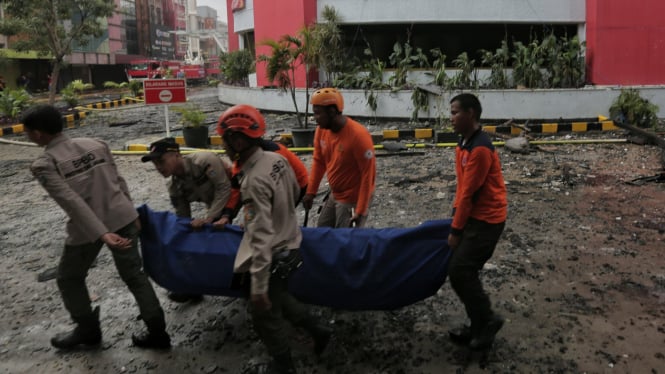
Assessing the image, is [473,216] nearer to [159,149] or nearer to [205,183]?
[205,183]

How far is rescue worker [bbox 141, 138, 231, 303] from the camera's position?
3.39 metres

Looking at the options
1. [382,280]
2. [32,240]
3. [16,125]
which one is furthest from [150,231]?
[16,125]

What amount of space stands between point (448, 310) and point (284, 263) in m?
1.57

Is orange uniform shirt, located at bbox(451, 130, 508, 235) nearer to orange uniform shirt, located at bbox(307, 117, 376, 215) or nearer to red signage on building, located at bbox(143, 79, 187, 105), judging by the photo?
orange uniform shirt, located at bbox(307, 117, 376, 215)

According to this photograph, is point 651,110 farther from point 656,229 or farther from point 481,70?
point 656,229

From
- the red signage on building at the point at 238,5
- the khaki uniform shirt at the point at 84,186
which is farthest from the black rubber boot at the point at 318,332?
the red signage on building at the point at 238,5

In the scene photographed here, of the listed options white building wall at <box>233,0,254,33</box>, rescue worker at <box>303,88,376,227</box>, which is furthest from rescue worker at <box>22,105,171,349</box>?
white building wall at <box>233,0,254,33</box>

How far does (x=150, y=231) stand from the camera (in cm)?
341

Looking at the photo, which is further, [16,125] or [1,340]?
[16,125]

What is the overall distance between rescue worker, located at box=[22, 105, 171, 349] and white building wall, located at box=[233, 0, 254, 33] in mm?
16982

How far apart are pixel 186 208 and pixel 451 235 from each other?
6.15ft

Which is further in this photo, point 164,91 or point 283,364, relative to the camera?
point 164,91

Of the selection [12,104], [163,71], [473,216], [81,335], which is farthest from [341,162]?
[163,71]

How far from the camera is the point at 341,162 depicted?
3.82m
